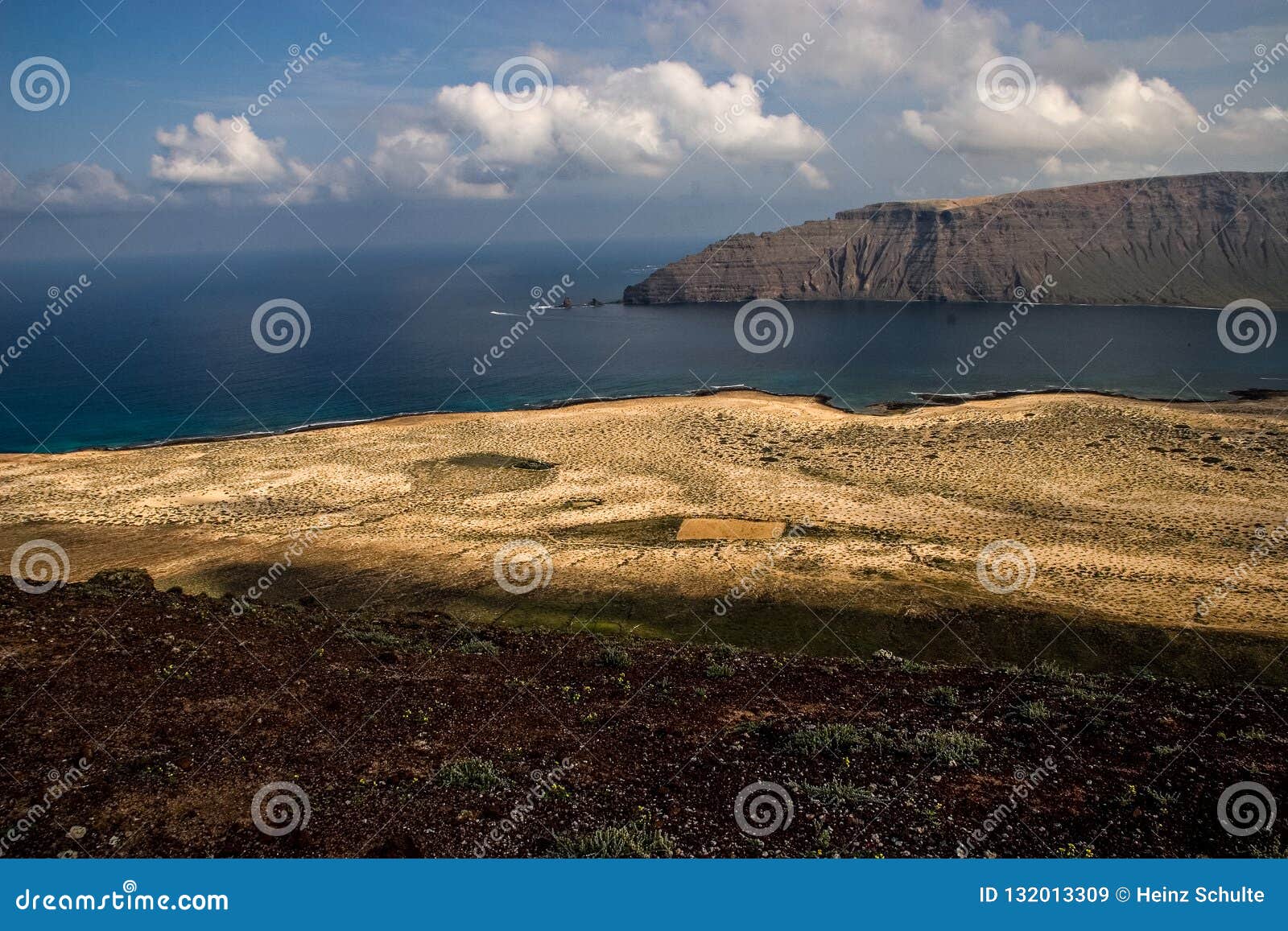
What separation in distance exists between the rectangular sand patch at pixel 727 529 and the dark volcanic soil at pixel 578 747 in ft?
39.7

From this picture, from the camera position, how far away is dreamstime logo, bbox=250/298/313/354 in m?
97.6

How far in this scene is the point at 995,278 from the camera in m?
131

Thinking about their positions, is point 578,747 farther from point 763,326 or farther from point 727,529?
point 763,326

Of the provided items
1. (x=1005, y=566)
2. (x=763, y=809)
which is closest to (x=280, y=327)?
(x=1005, y=566)

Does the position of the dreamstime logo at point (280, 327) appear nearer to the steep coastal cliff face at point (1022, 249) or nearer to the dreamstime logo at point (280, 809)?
the steep coastal cliff face at point (1022, 249)

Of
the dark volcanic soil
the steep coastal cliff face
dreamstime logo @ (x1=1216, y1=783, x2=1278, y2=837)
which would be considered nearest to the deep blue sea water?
the steep coastal cliff face

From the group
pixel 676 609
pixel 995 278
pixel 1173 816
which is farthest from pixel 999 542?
pixel 995 278

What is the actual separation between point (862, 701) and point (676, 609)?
8.79m

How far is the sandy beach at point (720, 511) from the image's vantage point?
75.9 ft

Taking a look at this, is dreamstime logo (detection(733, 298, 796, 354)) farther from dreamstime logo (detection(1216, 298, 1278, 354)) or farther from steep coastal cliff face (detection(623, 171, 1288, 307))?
dreamstime logo (detection(1216, 298, 1278, 354))

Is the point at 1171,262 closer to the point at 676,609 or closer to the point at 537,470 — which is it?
the point at 537,470

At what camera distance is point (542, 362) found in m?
80.6

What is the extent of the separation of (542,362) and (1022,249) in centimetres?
9964

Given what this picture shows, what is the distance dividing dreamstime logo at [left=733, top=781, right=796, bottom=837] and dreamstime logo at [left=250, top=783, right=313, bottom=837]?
5.87 metres
